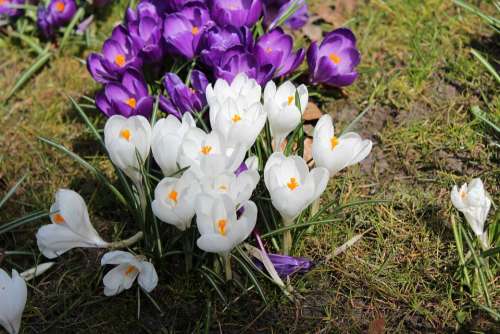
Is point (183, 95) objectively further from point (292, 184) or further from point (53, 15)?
point (53, 15)

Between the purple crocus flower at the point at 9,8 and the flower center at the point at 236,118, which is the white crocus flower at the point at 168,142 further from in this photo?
the purple crocus flower at the point at 9,8

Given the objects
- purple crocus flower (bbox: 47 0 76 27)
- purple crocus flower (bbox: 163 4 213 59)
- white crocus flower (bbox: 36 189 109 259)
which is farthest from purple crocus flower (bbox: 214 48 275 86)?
purple crocus flower (bbox: 47 0 76 27)

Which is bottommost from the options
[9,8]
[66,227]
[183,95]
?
[66,227]

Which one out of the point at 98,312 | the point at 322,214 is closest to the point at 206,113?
the point at 322,214

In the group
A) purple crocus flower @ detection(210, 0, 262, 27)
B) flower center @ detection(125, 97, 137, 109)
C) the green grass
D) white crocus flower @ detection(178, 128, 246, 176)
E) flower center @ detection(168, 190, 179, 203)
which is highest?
purple crocus flower @ detection(210, 0, 262, 27)

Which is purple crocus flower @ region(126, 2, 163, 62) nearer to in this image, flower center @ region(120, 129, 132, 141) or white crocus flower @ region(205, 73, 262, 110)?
white crocus flower @ region(205, 73, 262, 110)

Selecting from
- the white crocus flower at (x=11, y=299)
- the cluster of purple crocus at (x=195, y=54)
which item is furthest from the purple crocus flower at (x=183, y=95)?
the white crocus flower at (x=11, y=299)

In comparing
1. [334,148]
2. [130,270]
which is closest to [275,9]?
[334,148]
